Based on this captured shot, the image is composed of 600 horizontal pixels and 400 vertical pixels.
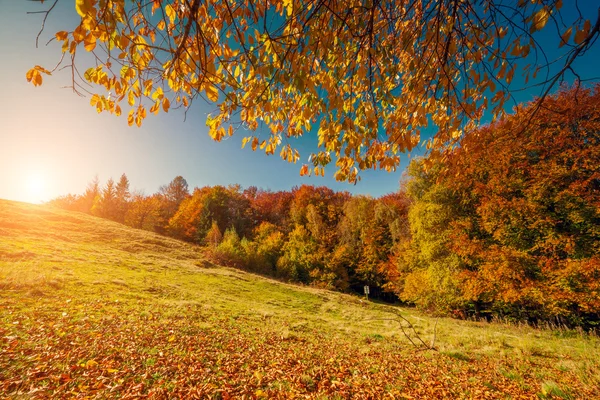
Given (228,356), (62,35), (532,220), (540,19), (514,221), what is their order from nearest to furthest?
(62,35)
(540,19)
(228,356)
(532,220)
(514,221)

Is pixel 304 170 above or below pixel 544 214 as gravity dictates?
below

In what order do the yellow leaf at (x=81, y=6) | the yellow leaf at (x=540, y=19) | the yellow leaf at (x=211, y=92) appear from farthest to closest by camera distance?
the yellow leaf at (x=211, y=92) < the yellow leaf at (x=540, y=19) < the yellow leaf at (x=81, y=6)

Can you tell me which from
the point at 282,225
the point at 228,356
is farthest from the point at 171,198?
the point at 228,356

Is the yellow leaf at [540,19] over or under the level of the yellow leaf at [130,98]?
over

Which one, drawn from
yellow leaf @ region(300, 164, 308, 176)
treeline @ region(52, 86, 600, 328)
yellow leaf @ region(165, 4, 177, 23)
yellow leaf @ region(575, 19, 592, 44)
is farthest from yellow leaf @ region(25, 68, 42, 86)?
yellow leaf @ region(575, 19, 592, 44)

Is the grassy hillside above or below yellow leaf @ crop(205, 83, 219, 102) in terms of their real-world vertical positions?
below

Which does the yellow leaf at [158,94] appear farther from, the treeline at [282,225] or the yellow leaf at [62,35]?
the treeline at [282,225]

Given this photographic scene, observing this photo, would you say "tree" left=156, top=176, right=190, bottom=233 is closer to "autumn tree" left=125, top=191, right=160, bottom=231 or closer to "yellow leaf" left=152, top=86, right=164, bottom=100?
"autumn tree" left=125, top=191, right=160, bottom=231

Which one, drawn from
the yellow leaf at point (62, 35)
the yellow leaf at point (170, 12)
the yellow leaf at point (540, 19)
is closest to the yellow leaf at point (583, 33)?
the yellow leaf at point (540, 19)

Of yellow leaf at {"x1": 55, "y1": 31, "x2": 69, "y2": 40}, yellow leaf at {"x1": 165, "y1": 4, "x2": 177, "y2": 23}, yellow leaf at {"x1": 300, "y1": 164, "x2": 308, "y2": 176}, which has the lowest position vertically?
yellow leaf at {"x1": 55, "y1": 31, "x2": 69, "y2": 40}

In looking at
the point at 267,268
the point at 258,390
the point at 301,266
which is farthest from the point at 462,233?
the point at 267,268

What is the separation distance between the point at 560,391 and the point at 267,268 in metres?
29.6

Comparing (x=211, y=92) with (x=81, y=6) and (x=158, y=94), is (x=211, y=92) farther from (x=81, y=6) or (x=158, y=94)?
(x=81, y=6)

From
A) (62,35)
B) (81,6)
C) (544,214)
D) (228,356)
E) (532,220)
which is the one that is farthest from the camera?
(532,220)
